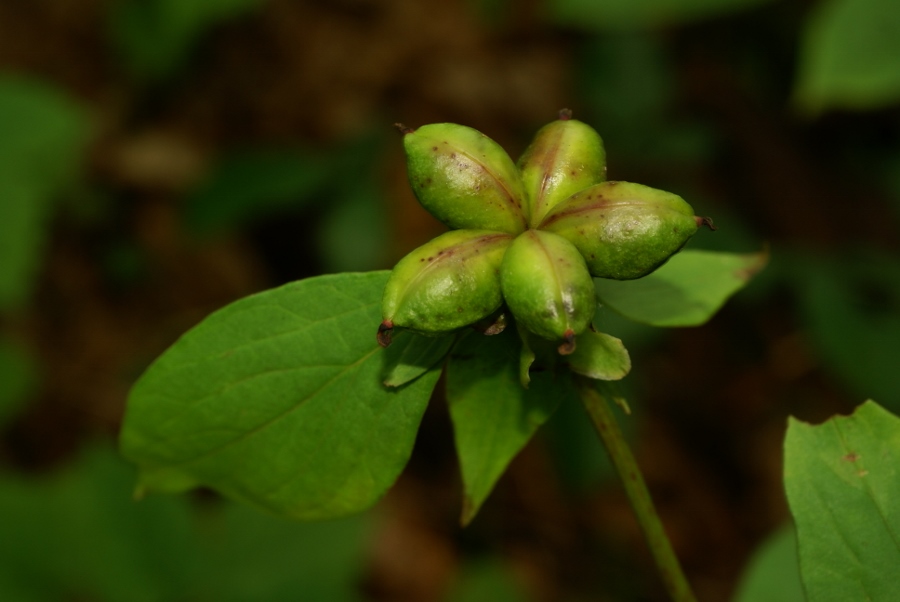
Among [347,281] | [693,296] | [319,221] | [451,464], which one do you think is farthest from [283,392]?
[319,221]

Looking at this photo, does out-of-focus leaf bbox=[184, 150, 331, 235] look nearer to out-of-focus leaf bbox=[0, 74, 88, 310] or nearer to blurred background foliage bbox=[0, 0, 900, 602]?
blurred background foliage bbox=[0, 0, 900, 602]

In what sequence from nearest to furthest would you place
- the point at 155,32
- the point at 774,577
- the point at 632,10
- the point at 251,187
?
the point at 774,577, the point at 632,10, the point at 251,187, the point at 155,32

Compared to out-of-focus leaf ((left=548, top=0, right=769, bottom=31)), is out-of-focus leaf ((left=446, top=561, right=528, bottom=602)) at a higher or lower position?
lower

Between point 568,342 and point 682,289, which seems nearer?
point 568,342

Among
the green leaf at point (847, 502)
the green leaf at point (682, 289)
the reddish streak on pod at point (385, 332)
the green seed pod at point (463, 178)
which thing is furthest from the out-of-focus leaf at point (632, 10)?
the reddish streak on pod at point (385, 332)

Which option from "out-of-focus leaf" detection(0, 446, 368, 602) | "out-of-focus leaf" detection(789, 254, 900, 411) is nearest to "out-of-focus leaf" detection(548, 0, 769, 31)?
"out-of-focus leaf" detection(789, 254, 900, 411)

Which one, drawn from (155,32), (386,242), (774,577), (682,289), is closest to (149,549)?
(386,242)

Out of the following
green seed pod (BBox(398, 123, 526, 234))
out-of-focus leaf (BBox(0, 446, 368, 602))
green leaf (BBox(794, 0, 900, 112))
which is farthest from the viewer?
out-of-focus leaf (BBox(0, 446, 368, 602))

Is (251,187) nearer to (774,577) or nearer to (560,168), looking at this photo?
(774,577)
